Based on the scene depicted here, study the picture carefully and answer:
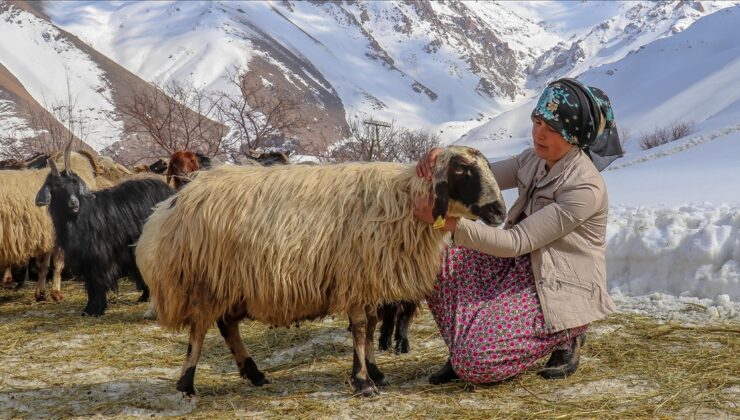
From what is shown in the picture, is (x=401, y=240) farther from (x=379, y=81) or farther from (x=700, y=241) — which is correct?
(x=379, y=81)

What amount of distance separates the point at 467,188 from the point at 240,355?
1.60 meters

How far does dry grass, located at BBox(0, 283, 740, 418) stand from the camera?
340 centimetres

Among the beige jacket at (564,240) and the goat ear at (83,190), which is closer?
the beige jacket at (564,240)

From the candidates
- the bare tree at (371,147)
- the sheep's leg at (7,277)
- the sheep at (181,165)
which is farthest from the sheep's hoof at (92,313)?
the bare tree at (371,147)

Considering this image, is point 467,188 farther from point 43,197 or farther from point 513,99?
point 513,99

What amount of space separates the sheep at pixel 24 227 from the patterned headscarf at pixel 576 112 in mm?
5499

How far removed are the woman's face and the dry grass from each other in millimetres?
1169

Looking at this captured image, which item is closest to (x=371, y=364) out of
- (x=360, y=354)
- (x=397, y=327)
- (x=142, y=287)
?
(x=360, y=354)

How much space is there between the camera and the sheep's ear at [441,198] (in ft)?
11.6

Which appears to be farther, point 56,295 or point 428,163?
point 56,295

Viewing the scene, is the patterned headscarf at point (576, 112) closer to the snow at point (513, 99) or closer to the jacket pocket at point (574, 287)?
the jacket pocket at point (574, 287)

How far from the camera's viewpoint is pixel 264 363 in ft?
15.3

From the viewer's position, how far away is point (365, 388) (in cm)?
368

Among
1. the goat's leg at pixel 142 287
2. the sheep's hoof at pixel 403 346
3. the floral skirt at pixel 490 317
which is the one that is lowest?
the goat's leg at pixel 142 287
